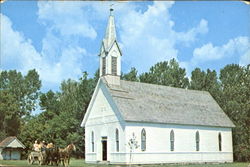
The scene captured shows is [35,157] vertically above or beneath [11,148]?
beneath

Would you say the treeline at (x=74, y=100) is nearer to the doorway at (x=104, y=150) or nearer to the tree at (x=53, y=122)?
the tree at (x=53, y=122)

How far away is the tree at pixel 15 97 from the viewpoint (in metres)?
13.0

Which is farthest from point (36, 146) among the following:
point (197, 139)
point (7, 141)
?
point (197, 139)

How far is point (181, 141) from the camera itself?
2548 cm

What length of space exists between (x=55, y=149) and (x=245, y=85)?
12.0 meters

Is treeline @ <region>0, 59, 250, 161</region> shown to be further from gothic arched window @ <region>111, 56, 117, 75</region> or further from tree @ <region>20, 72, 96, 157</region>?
gothic arched window @ <region>111, 56, 117, 75</region>

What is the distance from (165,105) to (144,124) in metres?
3.08

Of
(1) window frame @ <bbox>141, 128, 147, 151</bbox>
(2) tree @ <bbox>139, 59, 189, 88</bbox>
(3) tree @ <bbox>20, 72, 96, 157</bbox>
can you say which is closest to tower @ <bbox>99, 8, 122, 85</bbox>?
(3) tree @ <bbox>20, 72, 96, 157</bbox>

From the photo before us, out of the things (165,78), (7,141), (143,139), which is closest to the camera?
(7,141)

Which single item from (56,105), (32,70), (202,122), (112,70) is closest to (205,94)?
(202,122)

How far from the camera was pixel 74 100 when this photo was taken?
89.7 ft

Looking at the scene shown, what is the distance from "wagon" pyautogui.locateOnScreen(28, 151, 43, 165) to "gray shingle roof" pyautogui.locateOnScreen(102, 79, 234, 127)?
23.3 feet

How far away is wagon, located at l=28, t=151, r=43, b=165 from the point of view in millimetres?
15056

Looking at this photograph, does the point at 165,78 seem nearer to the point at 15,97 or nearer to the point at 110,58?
the point at 110,58
